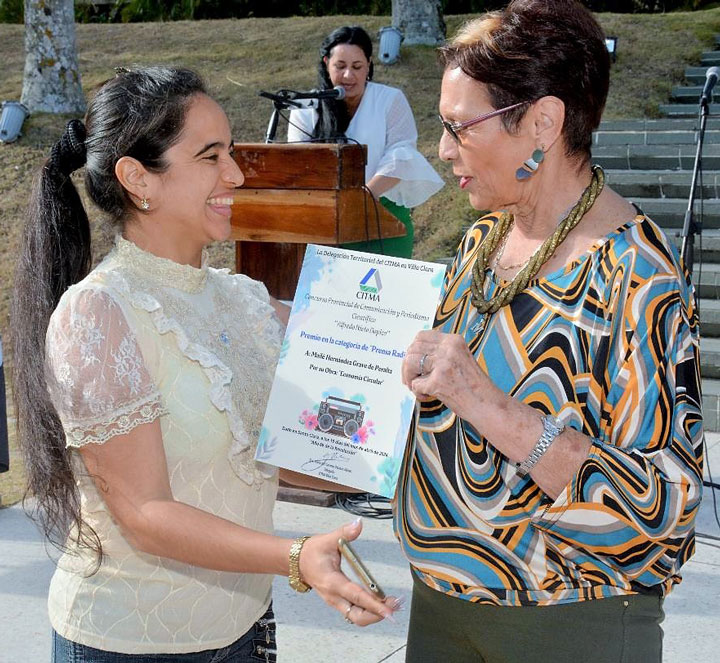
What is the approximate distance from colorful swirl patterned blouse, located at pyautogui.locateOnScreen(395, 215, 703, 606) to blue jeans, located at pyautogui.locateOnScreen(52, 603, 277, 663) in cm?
42

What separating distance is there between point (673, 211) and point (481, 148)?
813cm

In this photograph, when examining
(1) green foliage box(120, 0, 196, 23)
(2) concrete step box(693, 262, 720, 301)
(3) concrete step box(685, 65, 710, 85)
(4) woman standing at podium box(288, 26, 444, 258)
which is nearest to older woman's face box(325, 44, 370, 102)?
(4) woman standing at podium box(288, 26, 444, 258)

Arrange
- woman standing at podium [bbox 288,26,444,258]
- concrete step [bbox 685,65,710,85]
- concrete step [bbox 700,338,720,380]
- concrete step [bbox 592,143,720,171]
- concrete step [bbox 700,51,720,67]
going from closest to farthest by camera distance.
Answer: woman standing at podium [bbox 288,26,444,258] < concrete step [bbox 700,338,720,380] < concrete step [bbox 592,143,720,171] < concrete step [bbox 685,65,710,85] < concrete step [bbox 700,51,720,67]

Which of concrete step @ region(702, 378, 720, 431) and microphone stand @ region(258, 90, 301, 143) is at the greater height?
microphone stand @ region(258, 90, 301, 143)

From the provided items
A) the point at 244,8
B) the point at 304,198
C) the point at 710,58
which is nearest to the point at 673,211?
the point at 710,58

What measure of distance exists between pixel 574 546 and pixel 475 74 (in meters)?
0.88

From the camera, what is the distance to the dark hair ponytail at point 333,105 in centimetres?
577

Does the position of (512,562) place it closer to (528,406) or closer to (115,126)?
(528,406)

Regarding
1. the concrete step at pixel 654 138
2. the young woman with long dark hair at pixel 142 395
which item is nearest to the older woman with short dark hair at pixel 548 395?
the young woman with long dark hair at pixel 142 395

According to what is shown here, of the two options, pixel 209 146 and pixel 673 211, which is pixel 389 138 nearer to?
pixel 209 146

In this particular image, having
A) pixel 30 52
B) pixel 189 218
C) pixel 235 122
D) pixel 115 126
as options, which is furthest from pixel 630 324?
pixel 30 52

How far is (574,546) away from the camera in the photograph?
1829 millimetres

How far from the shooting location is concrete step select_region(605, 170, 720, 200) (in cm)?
997
